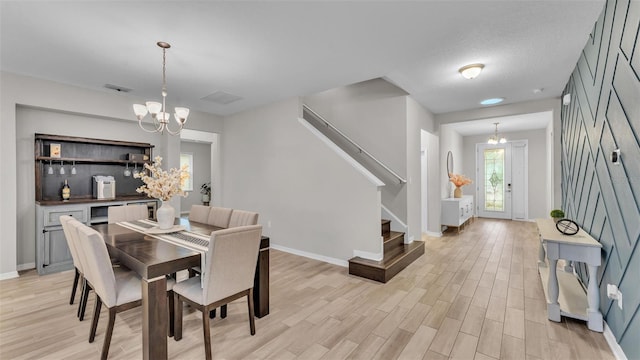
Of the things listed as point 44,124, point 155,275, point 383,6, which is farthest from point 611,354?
point 44,124

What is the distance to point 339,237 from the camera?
4035 millimetres

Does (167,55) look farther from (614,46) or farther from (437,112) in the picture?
(437,112)

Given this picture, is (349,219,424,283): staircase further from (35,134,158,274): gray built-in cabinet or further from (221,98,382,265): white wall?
(35,134,158,274): gray built-in cabinet

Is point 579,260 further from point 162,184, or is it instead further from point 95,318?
point 95,318

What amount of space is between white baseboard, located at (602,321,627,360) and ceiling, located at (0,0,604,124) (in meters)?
2.55

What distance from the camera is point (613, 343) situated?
79.6 inches

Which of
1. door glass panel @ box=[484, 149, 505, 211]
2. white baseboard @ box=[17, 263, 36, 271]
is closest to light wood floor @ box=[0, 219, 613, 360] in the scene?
white baseboard @ box=[17, 263, 36, 271]

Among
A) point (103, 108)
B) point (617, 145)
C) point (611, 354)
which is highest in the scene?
point (103, 108)

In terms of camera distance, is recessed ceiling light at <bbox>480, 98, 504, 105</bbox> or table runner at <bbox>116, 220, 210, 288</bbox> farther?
recessed ceiling light at <bbox>480, 98, 504, 105</bbox>

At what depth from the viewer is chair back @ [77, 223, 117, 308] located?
1.79m

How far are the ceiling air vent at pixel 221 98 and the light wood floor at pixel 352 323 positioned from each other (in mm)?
2834

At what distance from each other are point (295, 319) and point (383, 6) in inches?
107

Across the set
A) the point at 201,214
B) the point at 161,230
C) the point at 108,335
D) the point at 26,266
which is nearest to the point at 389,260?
the point at 201,214

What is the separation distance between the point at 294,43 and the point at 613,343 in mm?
3575
